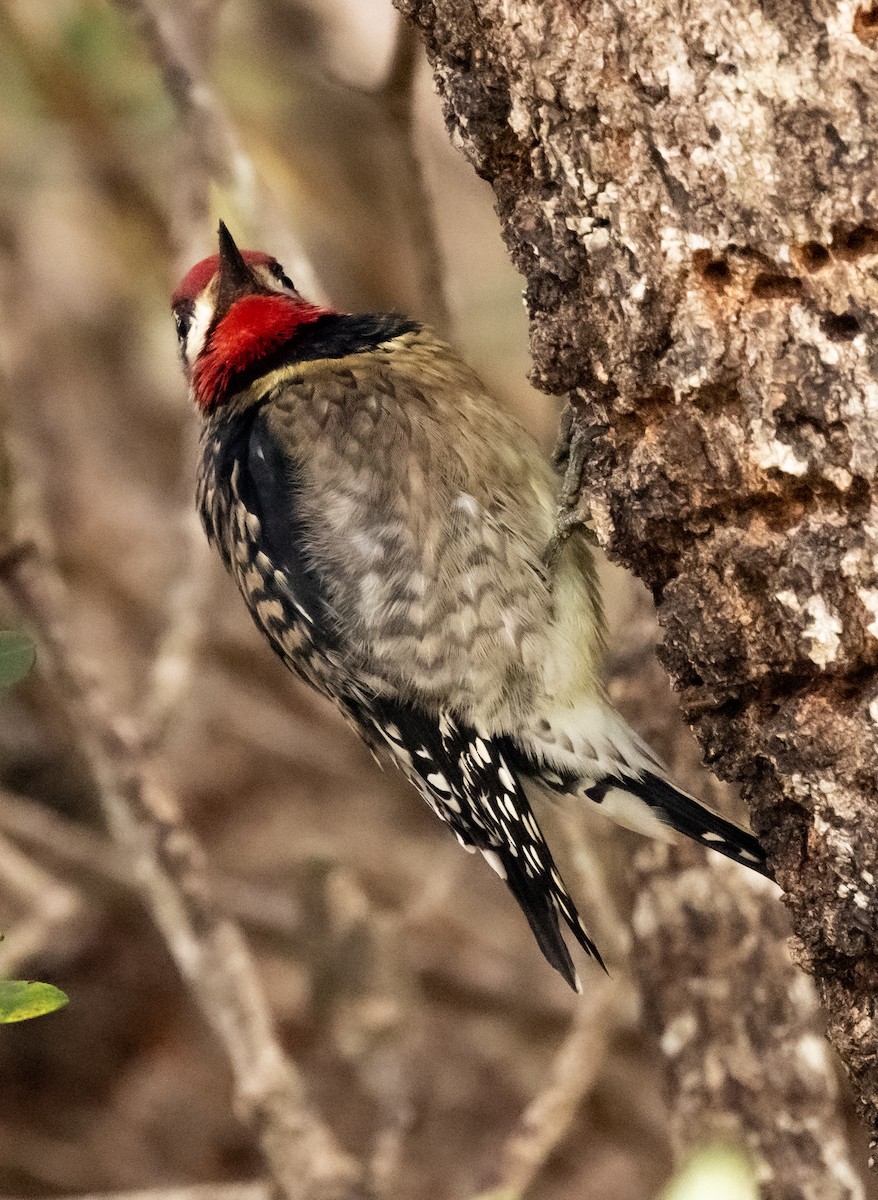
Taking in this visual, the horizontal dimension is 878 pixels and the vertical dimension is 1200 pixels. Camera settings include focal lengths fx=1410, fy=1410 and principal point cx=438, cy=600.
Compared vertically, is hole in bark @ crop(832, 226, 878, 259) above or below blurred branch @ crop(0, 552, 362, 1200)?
above

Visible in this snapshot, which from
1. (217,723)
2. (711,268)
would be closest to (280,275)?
(711,268)

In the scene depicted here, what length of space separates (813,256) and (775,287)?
5 centimetres

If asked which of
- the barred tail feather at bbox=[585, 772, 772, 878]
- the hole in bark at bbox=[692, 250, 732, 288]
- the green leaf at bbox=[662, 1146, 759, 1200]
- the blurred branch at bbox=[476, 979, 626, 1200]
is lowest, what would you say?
the blurred branch at bbox=[476, 979, 626, 1200]

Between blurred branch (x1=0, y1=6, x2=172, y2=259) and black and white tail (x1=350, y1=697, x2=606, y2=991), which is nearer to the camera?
black and white tail (x1=350, y1=697, x2=606, y2=991)

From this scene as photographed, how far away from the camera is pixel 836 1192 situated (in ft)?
7.08

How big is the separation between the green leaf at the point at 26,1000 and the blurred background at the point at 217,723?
256 cm

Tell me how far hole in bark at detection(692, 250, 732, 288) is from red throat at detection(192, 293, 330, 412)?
4.09ft

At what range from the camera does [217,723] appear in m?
5.11

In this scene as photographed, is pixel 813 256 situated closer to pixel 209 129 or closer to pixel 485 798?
pixel 485 798

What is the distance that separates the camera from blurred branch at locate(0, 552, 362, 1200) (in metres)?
2.79

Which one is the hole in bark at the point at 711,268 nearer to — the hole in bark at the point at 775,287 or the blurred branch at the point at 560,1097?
the hole in bark at the point at 775,287

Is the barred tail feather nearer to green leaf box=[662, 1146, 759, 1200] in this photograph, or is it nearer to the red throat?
green leaf box=[662, 1146, 759, 1200]

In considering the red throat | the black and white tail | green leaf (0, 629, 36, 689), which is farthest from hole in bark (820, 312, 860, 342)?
the red throat

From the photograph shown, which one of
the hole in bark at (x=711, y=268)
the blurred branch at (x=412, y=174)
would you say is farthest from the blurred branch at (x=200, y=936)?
the hole in bark at (x=711, y=268)
